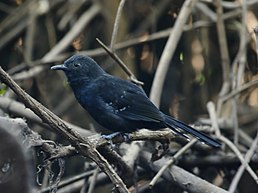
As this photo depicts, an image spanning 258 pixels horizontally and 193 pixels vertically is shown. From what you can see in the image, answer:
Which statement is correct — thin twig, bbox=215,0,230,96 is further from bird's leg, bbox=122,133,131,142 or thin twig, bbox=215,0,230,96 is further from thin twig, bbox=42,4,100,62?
bird's leg, bbox=122,133,131,142

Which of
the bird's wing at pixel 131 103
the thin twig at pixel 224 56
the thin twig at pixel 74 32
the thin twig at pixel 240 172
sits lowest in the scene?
the thin twig at pixel 240 172

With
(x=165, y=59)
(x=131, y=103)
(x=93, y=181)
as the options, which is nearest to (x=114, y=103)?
(x=131, y=103)

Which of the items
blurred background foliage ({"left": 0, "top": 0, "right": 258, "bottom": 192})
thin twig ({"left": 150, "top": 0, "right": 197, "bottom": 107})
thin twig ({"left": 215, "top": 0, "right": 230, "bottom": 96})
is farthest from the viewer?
blurred background foliage ({"left": 0, "top": 0, "right": 258, "bottom": 192})

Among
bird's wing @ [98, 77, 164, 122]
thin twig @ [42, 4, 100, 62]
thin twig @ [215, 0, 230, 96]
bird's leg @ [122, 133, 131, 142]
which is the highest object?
thin twig @ [42, 4, 100, 62]

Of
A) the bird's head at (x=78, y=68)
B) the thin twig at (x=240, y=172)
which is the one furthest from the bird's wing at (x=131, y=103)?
the thin twig at (x=240, y=172)

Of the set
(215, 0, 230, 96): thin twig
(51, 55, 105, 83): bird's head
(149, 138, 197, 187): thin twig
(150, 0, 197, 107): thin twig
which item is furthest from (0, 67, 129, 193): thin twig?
(215, 0, 230, 96): thin twig

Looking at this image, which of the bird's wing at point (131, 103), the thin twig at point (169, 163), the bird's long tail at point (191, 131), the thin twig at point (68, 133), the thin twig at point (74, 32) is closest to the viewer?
the thin twig at point (68, 133)

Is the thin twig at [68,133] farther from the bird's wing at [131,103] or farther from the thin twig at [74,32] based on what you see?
the thin twig at [74,32]
